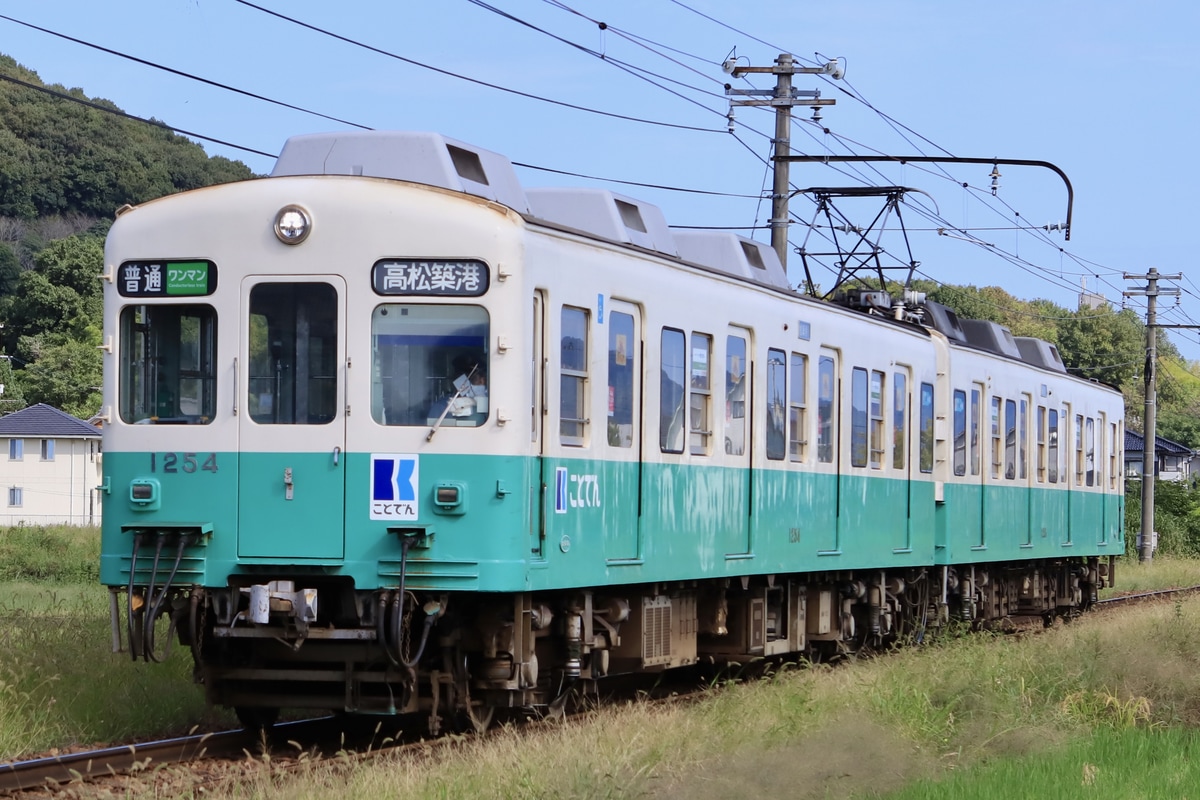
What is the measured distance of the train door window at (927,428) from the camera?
55.8 feet

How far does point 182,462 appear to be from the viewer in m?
9.68

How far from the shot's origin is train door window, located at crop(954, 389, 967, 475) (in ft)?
58.8

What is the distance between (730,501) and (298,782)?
16.8 ft

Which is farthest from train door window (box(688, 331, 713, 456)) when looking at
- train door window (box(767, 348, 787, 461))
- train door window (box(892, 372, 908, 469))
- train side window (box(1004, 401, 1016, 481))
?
train side window (box(1004, 401, 1016, 481))

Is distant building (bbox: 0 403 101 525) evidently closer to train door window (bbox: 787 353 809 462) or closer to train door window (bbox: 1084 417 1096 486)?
train door window (bbox: 1084 417 1096 486)

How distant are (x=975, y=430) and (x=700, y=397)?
744 centimetres

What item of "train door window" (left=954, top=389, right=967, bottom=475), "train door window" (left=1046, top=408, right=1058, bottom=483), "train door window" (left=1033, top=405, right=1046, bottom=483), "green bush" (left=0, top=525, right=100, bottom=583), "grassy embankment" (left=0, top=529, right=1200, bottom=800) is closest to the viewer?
"grassy embankment" (left=0, top=529, right=1200, bottom=800)

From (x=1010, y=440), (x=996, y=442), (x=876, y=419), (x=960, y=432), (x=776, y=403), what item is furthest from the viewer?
(x=1010, y=440)

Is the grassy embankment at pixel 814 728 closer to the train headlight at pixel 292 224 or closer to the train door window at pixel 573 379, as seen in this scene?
the train door window at pixel 573 379

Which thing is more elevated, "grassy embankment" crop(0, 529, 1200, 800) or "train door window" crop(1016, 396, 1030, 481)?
"train door window" crop(1016, 396, 1030, 481)

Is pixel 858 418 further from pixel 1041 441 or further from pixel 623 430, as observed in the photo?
pixel 1041 441

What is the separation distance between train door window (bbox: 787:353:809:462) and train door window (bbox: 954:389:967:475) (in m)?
4.46

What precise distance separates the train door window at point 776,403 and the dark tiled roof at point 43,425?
158ft

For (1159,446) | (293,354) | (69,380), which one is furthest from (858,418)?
(1159,446)
